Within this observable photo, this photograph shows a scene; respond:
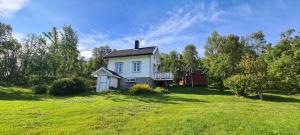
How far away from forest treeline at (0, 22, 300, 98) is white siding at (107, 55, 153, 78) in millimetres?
9087

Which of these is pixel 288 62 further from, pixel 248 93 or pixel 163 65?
pixel 163 65

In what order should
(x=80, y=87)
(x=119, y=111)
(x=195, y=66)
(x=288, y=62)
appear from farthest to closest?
(x=195, y=66)
(x=288, y=62)
(x=80, y=87)
(x=119, y=111)

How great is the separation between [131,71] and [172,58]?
17496 millimetres

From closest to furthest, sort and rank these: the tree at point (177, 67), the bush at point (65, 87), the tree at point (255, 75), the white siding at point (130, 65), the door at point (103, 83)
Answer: the tree at point (255, 75), the bush at point (65, 87), the door at point (103, 83), the white siding at point (130, 65), the tree at point (177, 67)

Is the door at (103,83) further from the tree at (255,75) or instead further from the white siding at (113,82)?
the tree at (255,75)

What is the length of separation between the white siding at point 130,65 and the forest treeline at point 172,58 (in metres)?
9.09

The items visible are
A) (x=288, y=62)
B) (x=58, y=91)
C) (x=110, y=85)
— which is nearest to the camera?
(x=58, y=91)

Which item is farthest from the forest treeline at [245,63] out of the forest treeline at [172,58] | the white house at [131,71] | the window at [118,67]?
the window at [118,67]

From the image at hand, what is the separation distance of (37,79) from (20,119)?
37.0 m

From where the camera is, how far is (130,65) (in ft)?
106

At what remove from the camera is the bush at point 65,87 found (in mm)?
25234

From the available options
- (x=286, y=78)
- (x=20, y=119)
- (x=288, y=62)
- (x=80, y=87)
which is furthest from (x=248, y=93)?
(x=20, y=119)

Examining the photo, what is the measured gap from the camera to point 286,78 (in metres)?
30.8

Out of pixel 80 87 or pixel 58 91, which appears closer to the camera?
pixel 58 91
